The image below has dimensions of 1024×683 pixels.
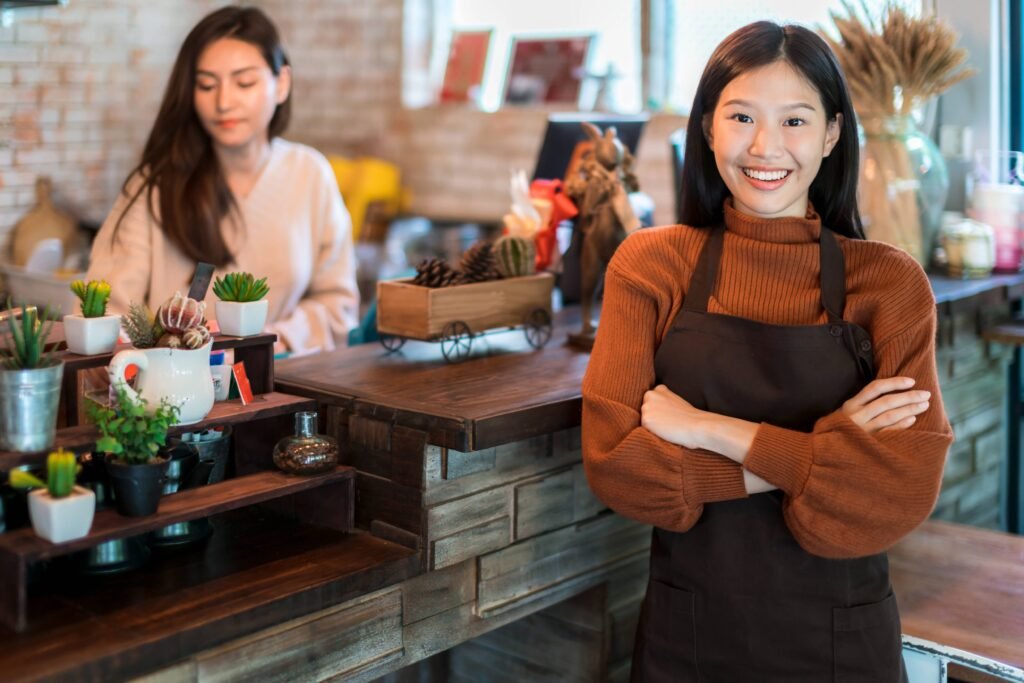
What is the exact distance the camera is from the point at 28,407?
5.45ft

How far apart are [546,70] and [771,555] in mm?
4483

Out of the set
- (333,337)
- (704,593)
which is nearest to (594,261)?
(704,593)

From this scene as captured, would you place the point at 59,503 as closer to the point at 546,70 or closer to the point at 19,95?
the point at 19,95

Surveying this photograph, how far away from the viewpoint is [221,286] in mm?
2031

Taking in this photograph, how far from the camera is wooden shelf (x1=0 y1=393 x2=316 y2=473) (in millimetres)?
1669

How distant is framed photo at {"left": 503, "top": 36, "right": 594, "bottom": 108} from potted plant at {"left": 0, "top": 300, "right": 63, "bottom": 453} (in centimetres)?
450

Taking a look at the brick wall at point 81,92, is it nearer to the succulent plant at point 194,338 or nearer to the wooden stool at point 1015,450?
the succulent plant at point 194,338

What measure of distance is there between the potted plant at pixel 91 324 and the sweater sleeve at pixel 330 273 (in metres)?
1.37

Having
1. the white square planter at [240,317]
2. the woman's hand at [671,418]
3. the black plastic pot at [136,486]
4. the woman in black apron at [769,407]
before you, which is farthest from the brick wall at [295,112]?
the black plastic pot at [136,486]

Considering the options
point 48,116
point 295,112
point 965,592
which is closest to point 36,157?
point 48,116

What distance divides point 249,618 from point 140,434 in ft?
0.97

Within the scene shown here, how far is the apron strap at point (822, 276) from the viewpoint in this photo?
6.22 feet

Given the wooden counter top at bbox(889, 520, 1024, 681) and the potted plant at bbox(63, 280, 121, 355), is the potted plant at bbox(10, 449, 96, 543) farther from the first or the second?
the wooden counter top at bbox(889, 520, 1024, 681)

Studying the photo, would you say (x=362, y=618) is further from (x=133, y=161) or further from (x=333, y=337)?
(x=133, y=161)
